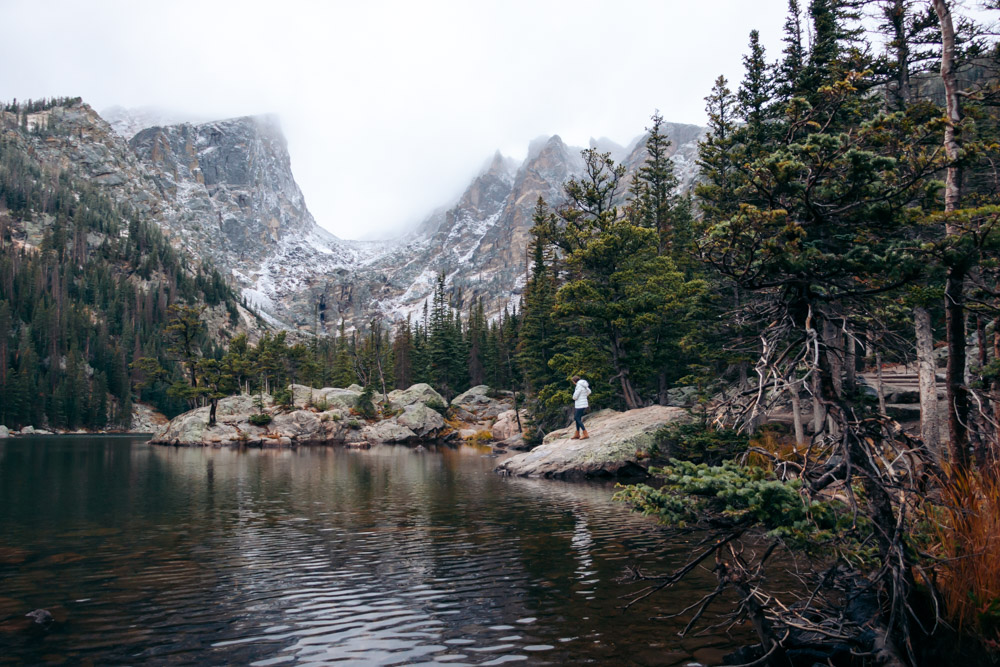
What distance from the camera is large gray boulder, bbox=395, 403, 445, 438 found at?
208ft

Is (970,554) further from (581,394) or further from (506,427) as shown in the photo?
(506,427)

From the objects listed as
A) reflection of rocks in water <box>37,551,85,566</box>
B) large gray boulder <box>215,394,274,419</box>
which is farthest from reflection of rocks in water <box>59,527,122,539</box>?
large gray boulder <box>215,394,274,419</box>

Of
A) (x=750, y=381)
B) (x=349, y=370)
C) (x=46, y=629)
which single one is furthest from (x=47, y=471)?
(x=349, y=370)

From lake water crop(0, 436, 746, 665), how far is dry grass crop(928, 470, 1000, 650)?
258cm

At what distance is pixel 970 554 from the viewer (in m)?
5.70

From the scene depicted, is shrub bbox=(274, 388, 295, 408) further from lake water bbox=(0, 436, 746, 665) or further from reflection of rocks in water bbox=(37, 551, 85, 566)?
reflection of rocks in water bbox=(37, 551, 85, 566)

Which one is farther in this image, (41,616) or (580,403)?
(580,403)

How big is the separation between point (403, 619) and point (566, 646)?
2614mm

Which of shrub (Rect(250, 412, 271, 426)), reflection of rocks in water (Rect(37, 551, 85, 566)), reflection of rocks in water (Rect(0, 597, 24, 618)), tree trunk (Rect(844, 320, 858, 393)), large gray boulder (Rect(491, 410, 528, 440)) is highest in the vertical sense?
tree trunk (Rect(844, 320, 858, 393))

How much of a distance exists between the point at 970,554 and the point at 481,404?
70874mm

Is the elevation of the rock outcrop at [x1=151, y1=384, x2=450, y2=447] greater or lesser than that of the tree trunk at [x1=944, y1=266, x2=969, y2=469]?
lesser

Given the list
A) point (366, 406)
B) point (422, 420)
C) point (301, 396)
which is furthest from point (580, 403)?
point (301, 396)

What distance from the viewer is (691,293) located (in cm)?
3027

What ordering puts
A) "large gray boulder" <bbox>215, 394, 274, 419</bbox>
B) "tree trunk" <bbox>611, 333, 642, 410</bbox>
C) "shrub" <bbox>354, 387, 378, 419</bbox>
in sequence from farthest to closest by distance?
"shrub" <bbox>354, 387, 378, 419</bbox>
"large gray boulder" <bbox>215, 394, 274, 419</bbox>
"tree trunk" <bbox>611, 333, 642, 410</bbox>
